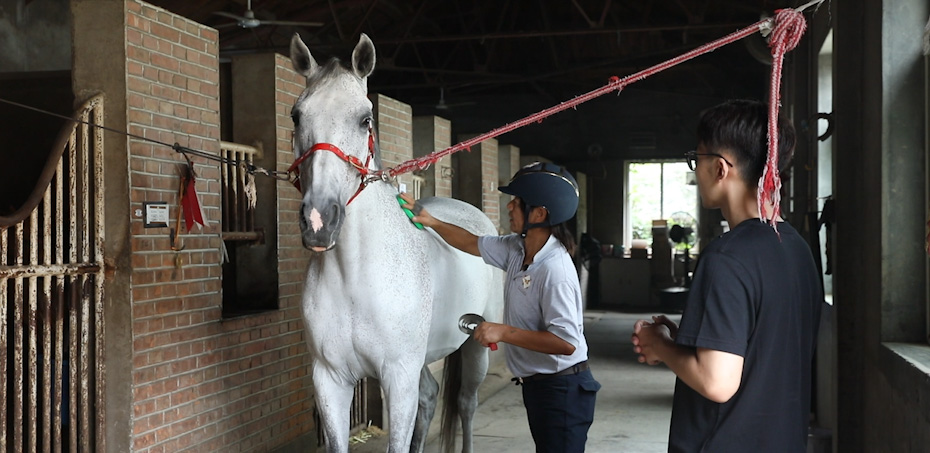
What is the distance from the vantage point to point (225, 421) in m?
3.98

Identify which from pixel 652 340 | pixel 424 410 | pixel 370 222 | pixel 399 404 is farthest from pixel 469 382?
pixel 652 340

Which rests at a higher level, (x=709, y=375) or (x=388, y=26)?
(x=388, y=26)

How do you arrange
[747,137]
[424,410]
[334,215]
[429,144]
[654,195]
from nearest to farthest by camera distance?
1. [747,137]
2. [334,215]
3. [424,410]
4. [429,144]
5. [654,195]

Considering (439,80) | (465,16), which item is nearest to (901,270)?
(465,16)

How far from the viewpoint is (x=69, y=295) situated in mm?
3221

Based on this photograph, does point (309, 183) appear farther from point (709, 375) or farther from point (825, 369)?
point (825, 369)

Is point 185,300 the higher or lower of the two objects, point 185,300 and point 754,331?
the lower

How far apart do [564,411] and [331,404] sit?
92cm

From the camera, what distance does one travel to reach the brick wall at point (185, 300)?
3.38 metres

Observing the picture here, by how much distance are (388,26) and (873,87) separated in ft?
35.1

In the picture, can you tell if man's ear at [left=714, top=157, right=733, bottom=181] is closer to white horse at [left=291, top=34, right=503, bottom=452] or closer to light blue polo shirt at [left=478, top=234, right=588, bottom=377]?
light blue polo shirt at [left=478, top=234, right=588, bottom=377]

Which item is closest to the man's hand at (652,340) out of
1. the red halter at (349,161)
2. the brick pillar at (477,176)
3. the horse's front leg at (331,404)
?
the red halter at (349,161)

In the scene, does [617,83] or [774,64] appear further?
[617,83]

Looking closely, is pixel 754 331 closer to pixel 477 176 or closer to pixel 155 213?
pixel 155 213
